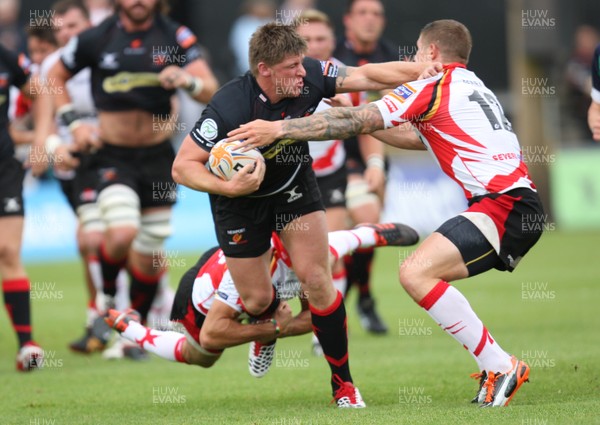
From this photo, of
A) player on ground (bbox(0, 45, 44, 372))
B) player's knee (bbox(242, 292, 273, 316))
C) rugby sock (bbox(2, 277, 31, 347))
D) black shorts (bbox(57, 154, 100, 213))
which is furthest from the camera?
black shorts (bbox(57, 154, 100, 213))

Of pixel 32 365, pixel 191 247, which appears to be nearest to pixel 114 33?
pixel 32 365

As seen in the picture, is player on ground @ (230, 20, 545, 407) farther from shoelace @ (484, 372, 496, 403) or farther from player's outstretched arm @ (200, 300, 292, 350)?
player's outstretched arm @ (200, 300, 292, 350)

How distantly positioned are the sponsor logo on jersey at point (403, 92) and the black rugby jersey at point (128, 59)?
3.88m

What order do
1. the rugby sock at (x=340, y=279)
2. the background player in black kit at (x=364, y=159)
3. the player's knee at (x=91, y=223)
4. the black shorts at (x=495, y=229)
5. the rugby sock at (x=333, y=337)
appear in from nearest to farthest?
1. the black shorts at (x=495, y=229)
2. the rugby sock at (x=333, y=337)
3. the rugby sock at (x=340, y=279)
4. the player's knee at (x=91, y=223)
5. the background player in black kit at (x=364, y=159)

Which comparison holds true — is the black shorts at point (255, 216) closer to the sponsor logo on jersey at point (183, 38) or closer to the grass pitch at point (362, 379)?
the grass pitch at point (362, 379)

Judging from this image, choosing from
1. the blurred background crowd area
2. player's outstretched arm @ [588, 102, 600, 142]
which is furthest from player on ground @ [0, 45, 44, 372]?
the blurred background crowd area

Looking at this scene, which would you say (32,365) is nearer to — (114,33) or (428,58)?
(114,33)

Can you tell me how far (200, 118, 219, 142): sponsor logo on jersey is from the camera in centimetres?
674

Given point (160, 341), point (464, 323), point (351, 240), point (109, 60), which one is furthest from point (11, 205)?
point (464, 323)

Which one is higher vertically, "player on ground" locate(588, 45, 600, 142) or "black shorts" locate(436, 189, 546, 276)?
"player on ground" locate(588, 45, 600, 142)

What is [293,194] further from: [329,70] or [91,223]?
[91,223]

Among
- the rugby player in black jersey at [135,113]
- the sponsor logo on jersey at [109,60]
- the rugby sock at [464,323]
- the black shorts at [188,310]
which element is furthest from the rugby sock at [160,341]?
the sponsor logo on jersey at [109,60]

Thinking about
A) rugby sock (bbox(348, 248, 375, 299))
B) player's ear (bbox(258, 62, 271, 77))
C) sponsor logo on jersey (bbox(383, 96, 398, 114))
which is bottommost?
rugby sock (bbox(348, 248, 375, 299))

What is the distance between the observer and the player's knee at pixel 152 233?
10.3m
